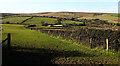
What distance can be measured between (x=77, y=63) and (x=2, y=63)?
17.9ft

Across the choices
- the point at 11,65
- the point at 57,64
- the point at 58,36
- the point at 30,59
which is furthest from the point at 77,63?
the point at 58,36

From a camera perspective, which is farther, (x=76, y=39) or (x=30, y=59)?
(x=76, y=39)

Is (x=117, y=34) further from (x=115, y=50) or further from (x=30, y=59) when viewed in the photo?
(x=30, y=59)

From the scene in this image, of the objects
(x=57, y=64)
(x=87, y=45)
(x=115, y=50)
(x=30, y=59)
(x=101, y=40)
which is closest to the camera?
(x=57, y=64)

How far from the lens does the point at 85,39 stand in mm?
20531

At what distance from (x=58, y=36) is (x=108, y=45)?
12.3 metres

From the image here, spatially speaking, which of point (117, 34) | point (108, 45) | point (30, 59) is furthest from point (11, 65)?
point (117, 34)

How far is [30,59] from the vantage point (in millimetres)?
11945

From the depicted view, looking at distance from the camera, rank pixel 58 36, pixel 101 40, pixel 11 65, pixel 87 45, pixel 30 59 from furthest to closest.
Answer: pixel 58 36 < pixel 87 45 < pixel 101 40 < pixel 30 59 < pixel 11 65

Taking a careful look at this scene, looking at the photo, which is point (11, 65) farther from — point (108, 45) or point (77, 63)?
point (108, 45)

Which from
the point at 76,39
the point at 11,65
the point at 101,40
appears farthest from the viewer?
the point at 76,39

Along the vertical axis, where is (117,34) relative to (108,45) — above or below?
above

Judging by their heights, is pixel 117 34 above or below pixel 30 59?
above

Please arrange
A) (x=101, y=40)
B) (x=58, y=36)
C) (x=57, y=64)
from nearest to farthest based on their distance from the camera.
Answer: (x=57, y=64)
(x=101, y=40)
(x=58, y=36)
